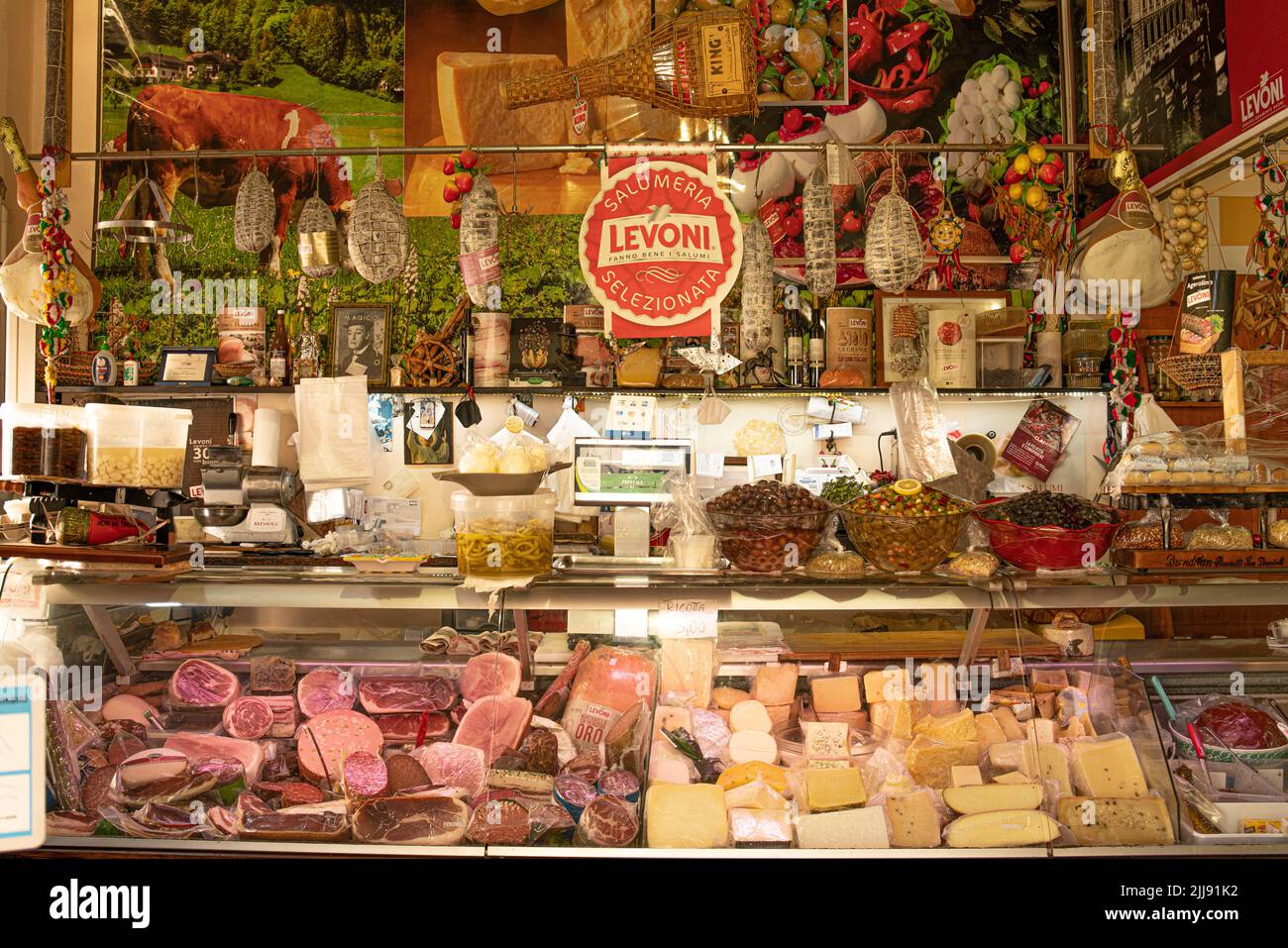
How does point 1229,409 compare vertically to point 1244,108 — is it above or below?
below

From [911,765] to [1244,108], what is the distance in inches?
124

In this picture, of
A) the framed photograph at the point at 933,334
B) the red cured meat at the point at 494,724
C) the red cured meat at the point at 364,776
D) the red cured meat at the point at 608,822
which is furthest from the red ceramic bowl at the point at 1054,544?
the framed photograph at the point at 933,334

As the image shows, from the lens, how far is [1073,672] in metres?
2.69

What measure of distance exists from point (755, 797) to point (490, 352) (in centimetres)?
359

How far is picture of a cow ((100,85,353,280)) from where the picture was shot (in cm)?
585

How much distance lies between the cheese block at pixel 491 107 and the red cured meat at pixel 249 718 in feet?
13.2

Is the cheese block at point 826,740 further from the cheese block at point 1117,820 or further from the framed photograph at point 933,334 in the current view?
the framed photograph at point 933,334

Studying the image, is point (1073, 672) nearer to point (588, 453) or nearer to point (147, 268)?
point (588, 453)

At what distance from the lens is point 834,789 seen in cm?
254

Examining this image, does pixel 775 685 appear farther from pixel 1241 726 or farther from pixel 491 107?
pixel 491 107

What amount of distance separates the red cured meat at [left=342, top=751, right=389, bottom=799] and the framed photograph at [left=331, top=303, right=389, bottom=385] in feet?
11.2

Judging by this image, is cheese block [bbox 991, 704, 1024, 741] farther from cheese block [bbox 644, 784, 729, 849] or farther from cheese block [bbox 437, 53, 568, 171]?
cheese block [bbox 437, 53, 568, 171]
